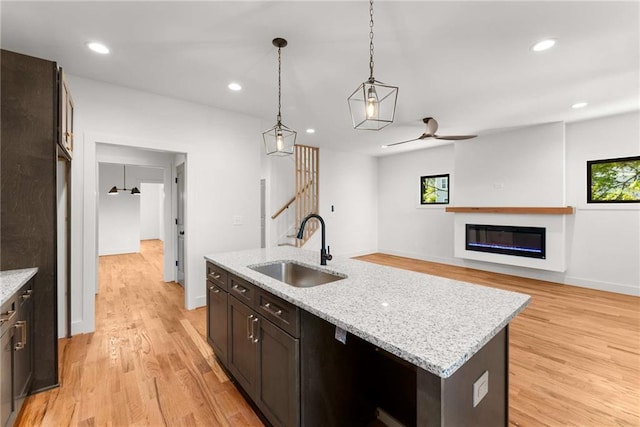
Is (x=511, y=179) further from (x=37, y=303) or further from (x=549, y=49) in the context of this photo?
(x=37, y=303)

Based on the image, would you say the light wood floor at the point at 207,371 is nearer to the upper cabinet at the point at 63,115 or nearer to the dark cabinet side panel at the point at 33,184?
the dark cabinet side panel at the point at 33,184

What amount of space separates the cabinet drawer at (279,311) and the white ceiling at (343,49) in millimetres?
1885

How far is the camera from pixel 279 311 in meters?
1.52

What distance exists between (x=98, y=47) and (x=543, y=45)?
12.2ft

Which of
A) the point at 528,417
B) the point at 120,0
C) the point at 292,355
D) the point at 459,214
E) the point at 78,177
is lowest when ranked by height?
the point at 528,417

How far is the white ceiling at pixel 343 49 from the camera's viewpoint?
197 cm

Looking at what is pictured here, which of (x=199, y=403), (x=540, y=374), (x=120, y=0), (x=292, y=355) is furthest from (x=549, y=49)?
(x=199, y=403)

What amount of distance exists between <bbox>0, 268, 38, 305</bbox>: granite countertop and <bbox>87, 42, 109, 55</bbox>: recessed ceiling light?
182cm

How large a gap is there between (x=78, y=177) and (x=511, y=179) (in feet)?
20.3

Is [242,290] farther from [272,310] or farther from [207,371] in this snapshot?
[207,371]

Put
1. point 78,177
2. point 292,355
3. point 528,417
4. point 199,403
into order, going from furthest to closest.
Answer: point 78,177, point 199,403, point 528,417, point 292,355

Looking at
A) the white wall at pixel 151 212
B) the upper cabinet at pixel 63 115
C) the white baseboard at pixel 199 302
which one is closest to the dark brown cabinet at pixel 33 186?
the upper cabinet at pixel 63 115

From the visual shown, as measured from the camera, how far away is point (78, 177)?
2902 millimetres

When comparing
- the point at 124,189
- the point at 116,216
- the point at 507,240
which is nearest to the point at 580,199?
the point at 507,240
